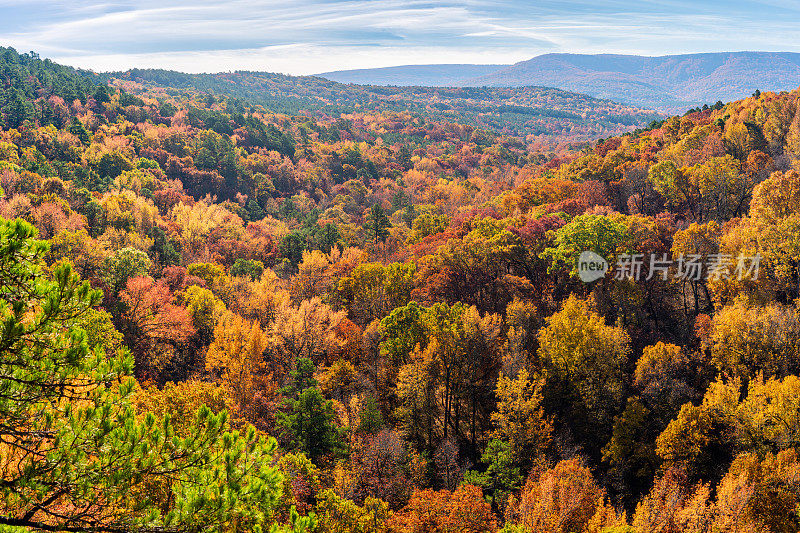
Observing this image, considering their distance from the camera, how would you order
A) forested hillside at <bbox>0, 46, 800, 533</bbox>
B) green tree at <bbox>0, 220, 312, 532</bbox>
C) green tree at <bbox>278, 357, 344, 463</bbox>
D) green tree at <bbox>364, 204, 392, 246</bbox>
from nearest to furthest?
green tree at <bbox>0, 220, 312, 532</bbox> → forested hillside at <bbox>0, 46, 800, 533</bbox> → green tree at <bbox>278, 357, 344, 463</bbox> → green tree at <bbox>364, 204, 392, 246</bbox>

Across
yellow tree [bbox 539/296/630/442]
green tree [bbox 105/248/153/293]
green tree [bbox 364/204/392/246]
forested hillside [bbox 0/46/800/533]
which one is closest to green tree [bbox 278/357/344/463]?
forested hillside [bbox 0/46/800/533]

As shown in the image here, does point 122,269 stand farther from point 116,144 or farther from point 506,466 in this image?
point 116,144

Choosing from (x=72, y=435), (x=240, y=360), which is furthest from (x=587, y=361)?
(x=72, y=435)

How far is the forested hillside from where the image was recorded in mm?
9758

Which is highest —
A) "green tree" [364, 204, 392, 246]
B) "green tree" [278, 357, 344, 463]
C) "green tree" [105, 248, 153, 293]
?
"green tree" [364, 204, 392, 246]

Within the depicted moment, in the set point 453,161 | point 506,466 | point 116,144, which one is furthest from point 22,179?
point 453,161

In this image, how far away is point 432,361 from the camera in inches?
1713

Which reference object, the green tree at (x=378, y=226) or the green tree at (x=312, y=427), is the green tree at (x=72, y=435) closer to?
the green tree at (x=312, y=427)

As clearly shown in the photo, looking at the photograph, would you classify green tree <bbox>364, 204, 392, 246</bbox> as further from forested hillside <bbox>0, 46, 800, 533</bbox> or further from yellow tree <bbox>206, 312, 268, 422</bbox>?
yellow tree <bbox>206, 312, 268, 422</bbox>

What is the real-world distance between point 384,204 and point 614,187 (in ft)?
203

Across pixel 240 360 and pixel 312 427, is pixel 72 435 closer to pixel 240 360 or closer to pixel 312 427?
pixel 312 427

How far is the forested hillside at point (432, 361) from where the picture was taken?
9758 millimetres

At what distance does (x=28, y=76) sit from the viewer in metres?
142

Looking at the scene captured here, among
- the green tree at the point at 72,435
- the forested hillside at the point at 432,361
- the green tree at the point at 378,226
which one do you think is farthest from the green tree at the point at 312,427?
the green tree at the point at 378,226
